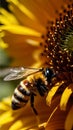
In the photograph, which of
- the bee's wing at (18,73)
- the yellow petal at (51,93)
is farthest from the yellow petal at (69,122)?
the bee's wing at (18,73)

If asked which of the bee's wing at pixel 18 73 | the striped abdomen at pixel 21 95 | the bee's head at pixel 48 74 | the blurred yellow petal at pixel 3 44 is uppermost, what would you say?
the blurred yellow petal at pixel 3 44

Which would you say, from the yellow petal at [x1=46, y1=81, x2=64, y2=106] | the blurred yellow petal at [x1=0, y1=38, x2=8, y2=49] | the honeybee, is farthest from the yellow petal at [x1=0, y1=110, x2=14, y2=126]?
the blurred yellow petal at [x1=0, y1=38, x2=8, y2=49]

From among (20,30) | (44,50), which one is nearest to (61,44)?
(44,50)

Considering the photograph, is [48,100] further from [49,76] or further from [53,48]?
[53,48]

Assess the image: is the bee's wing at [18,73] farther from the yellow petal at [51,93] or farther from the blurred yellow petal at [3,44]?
the blurred yellow petal at [3,44]

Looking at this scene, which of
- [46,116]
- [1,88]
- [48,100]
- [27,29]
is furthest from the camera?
[1,88]

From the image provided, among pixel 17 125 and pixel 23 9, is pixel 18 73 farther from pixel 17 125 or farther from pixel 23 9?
pixel 23 9

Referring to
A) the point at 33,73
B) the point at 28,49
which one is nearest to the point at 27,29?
the point at 28,49

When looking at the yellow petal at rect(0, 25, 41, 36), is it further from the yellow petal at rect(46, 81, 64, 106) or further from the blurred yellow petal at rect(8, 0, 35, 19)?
the yellow petal at rect(46, 81, 64, 106)
